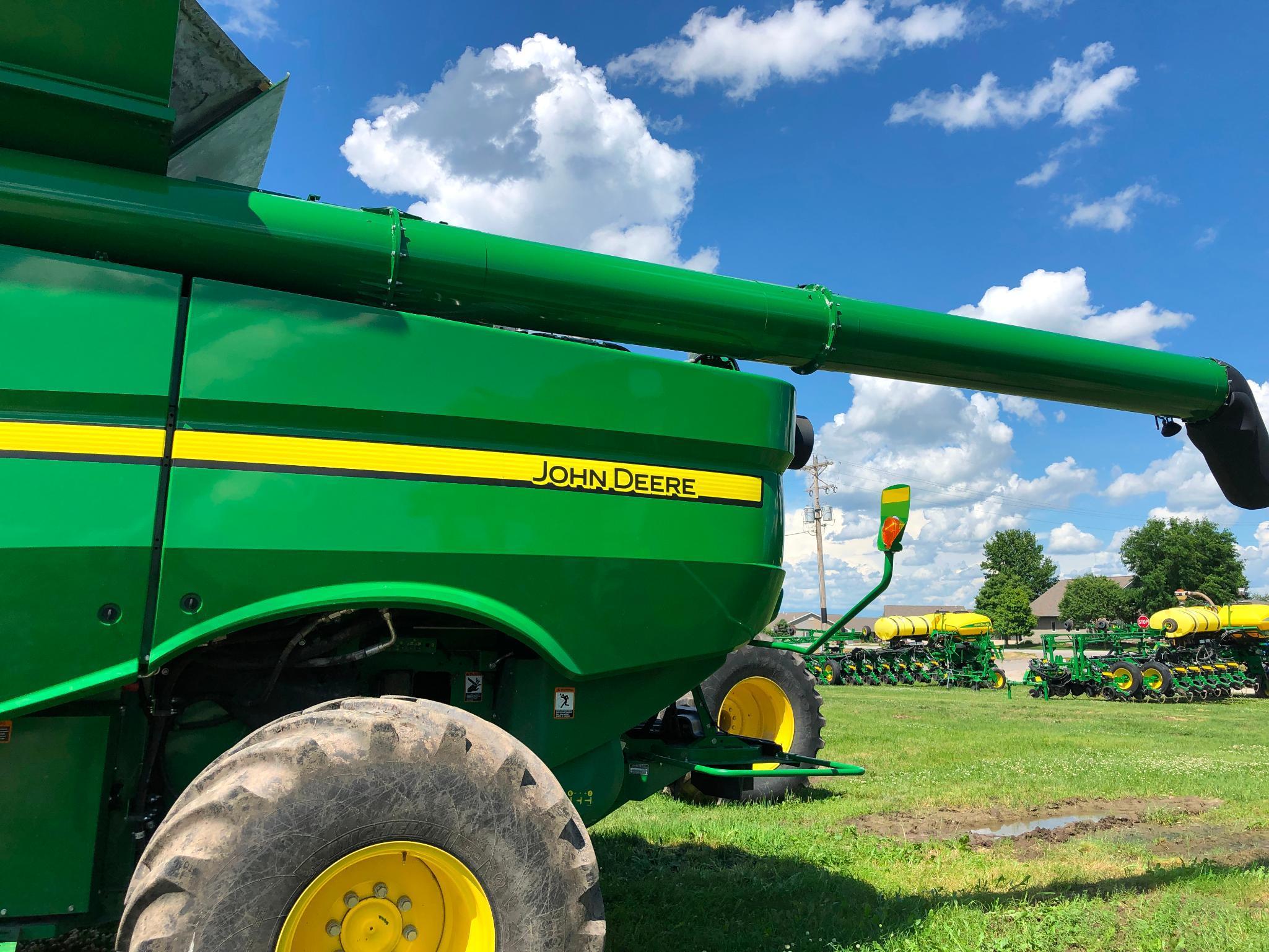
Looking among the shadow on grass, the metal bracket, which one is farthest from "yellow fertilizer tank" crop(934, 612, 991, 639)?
the metal bracket

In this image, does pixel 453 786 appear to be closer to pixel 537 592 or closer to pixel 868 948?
pixel 537 592

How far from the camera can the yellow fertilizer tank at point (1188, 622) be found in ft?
72.3

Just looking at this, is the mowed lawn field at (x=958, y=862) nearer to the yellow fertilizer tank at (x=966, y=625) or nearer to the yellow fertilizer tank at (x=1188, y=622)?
the yellow fertilizer tank at (x=1188, y=622)

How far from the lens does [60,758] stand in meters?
2.57

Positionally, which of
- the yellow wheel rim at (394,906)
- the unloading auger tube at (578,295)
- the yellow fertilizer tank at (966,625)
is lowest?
the yellow wheel rim at (394,906)

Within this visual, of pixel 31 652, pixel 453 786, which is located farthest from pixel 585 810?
pixel 31 652

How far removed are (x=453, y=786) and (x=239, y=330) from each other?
1.46 meters

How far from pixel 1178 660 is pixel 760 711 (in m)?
19.6

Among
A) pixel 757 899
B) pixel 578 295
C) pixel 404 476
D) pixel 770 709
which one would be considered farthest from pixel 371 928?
pixel 770 709

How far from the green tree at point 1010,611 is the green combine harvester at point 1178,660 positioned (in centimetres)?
3915

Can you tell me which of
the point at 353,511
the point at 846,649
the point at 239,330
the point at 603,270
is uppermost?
the point at 603,270

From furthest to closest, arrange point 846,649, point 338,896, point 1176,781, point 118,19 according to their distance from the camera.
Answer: point 846,649, point 1176,781, point 118,19, point 338,896

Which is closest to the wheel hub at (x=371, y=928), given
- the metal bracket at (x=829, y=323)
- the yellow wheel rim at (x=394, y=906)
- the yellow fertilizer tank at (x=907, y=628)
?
the yellow wheel rim at (x=394, y=906)

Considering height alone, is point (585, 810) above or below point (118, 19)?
below
